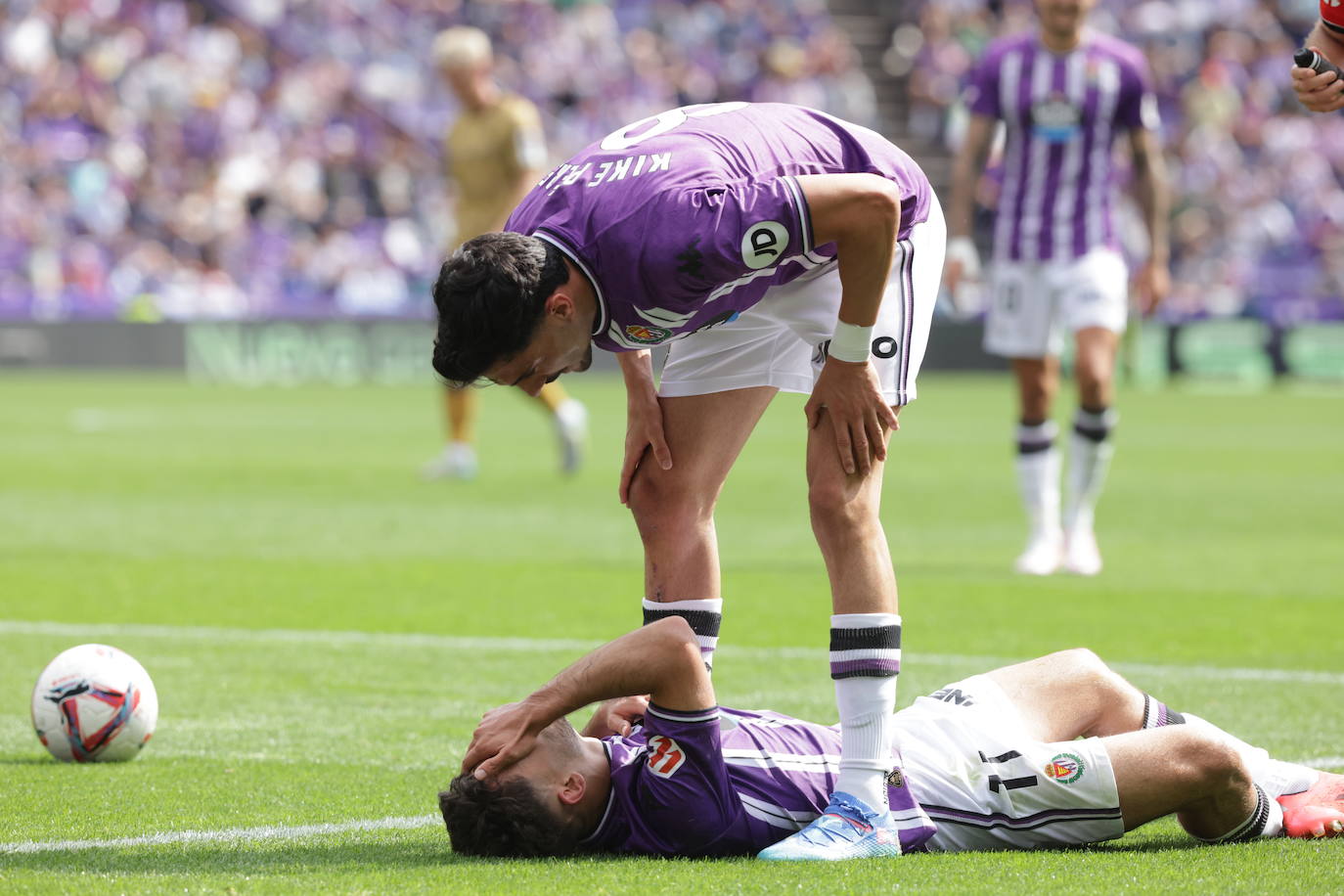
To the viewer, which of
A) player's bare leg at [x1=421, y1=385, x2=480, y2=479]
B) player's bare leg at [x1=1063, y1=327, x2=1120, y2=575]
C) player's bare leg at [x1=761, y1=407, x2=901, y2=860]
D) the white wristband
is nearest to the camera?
player's bare leg at [x1=761, y1=407, x2=901, y2=860]

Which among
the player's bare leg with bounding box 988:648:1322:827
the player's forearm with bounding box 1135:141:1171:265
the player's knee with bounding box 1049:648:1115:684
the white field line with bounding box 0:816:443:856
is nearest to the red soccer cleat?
the player's bare leg with bounding box 988:648:1322:827

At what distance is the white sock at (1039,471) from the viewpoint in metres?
9.45

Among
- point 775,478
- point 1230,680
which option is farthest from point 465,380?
point 775,478

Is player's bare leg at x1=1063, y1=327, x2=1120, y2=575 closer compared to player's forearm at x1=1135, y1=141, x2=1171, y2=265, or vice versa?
player's bare leg at x1=1063, y1=327, x2=1120, y2=575

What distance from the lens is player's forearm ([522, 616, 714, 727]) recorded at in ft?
13.1

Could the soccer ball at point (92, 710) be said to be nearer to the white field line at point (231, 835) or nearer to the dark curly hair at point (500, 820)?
the white field line at point (231, 835)

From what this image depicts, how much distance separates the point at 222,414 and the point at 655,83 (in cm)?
1314

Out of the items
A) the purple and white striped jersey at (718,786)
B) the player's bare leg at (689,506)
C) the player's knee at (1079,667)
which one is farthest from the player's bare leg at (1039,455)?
the purple and white striped jersey at (718,786)

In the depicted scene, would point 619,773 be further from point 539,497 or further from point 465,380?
point 539,497

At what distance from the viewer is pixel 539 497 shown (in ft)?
42.0

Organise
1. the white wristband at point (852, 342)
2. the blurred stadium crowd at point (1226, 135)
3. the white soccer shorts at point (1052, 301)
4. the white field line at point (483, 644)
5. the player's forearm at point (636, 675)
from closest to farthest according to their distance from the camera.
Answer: the player's forearm at point (636, 675), the white wristband at point (852, 342), the white field line at point (483, 644), the white soccer shorts at point (1052, 301), the blurred stadium crowd at point (1226, 135)

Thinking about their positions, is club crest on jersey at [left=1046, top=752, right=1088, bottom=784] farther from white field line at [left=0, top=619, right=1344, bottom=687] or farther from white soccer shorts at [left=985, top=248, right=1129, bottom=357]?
white soccer shorts at [left=985, top=248, right=1129, bottom=357]

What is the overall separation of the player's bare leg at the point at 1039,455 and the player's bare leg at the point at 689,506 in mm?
4816

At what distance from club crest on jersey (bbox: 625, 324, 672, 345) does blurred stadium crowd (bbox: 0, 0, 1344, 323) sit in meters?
23.1
